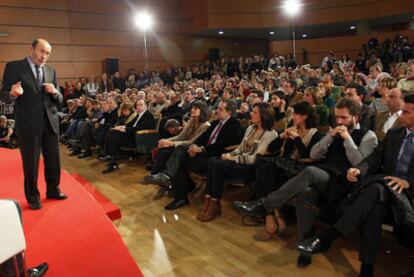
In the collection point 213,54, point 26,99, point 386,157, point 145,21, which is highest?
point 145,21

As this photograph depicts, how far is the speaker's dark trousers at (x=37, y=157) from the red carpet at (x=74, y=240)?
0.13 metres

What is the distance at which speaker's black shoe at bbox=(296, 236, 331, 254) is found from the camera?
2031 millimetres

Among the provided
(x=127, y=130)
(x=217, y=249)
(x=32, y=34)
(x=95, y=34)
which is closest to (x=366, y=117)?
(x=217, y=249)

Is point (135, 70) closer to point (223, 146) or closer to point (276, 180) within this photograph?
point (223, 146)

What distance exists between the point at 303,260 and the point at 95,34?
9998 mm

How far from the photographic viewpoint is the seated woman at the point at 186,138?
350 centimetres

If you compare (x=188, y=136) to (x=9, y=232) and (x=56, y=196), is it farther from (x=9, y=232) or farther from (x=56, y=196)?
(x=9, y=232)

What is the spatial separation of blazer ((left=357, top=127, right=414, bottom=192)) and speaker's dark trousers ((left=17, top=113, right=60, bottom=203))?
2028mm

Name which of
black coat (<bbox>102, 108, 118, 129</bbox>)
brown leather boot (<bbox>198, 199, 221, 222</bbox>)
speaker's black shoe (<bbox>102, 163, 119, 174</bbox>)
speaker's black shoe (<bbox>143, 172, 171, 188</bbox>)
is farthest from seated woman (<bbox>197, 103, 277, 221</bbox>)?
black coat (<bbox>102, 108, 118, 129</bbox>)

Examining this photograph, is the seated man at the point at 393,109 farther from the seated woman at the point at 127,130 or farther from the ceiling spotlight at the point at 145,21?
the ceiling spotlight at the point at 145,21

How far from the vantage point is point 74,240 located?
2057 mm

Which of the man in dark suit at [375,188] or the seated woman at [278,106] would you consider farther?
the seated woman at [278,106]

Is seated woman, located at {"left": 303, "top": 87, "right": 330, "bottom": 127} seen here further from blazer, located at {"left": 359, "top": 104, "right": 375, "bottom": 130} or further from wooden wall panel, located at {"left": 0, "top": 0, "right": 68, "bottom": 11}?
wooden wall panel, located at {"left": 0, "top": 0, "right": 68, "bottom": 11}

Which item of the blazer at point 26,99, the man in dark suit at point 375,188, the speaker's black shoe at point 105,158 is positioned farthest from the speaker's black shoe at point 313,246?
the speaker's black shoe at point 105,158
